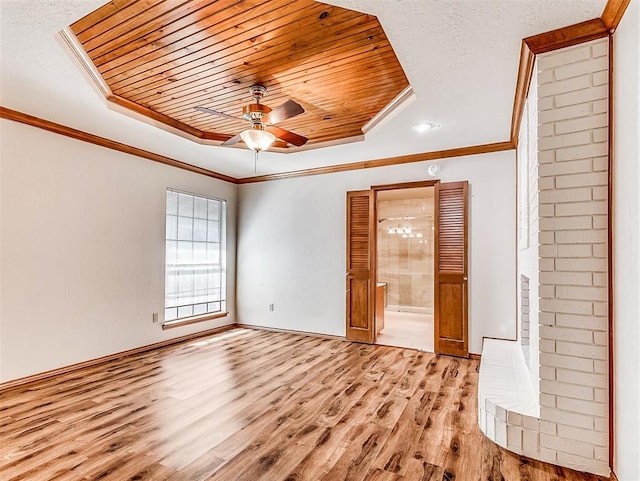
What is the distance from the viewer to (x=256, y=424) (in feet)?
8.54

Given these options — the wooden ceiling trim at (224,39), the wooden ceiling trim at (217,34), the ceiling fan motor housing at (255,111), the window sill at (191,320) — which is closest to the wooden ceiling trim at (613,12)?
the wooden ceiling trim at (224,39)

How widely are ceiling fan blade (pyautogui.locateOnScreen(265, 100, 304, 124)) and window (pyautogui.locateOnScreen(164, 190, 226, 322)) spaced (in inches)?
106

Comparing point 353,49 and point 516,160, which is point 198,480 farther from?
point 516,160

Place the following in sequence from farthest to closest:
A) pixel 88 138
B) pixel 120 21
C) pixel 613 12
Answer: pixel 88 138 → pixel 120 21 → pixel 613 12

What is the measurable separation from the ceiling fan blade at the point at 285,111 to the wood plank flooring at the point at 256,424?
2.30 m

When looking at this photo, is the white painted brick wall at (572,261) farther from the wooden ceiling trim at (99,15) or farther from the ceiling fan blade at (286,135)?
the wooden ceiling trim at (99,15)

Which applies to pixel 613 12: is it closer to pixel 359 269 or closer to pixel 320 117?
pixel 320 117

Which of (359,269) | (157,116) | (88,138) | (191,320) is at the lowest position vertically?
(191,320)

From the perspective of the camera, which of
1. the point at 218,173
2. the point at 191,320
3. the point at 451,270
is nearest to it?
the point at 451,270

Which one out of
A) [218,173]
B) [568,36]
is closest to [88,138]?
[218,173]

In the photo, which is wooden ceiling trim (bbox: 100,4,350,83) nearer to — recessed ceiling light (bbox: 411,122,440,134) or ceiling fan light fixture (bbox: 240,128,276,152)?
ceiling fan light fixture (bbox: 240,128,276,152)

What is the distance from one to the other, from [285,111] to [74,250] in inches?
108

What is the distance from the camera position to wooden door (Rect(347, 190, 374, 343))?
16.3ft

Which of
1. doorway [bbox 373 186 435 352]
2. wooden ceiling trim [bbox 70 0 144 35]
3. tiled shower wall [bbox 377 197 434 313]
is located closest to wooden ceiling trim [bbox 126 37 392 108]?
wooden ceiling trim [bbox 70 0 144 35]
